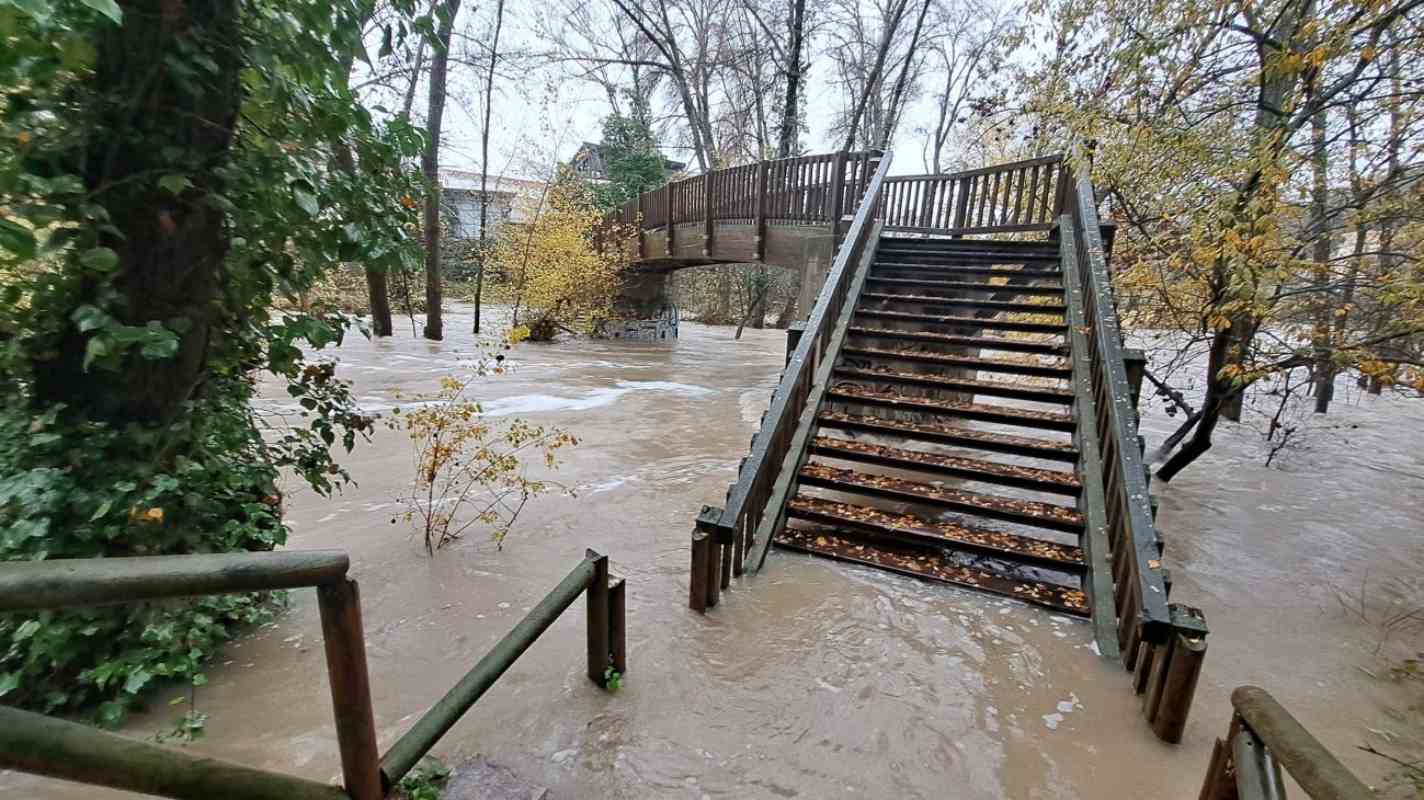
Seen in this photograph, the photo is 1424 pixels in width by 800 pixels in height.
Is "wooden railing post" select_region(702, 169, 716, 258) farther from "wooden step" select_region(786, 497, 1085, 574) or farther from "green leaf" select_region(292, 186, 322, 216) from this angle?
"green leaf" select_region(292, 186, 322, 216)

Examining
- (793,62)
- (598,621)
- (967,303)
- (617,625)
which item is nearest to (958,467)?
(967,303)

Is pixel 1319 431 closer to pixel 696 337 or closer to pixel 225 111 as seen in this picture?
pixel 225 111

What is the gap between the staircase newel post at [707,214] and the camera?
36.4 ft

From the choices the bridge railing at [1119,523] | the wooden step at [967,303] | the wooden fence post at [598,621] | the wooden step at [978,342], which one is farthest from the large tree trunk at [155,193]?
the wooden step at [967,303]

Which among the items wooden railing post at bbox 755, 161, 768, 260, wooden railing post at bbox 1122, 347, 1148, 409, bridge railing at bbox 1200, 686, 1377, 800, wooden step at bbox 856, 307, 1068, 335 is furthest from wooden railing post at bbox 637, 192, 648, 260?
bridge railing at bbox 1200, 686, 1377, 800

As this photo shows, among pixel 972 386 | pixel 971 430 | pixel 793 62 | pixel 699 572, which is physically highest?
pixel 793 62

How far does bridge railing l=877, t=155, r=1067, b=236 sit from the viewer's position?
7.20 m

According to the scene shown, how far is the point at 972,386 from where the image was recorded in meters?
4.87

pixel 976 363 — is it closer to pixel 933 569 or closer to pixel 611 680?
pixel 933 569

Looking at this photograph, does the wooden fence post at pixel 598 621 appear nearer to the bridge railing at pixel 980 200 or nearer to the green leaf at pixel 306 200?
the green leaf at pixel 306 200

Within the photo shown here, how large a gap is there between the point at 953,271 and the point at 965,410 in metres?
2.56

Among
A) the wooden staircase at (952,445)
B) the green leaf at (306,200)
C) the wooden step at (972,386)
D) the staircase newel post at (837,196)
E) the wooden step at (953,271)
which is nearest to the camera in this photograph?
the green leaf at (306,200)

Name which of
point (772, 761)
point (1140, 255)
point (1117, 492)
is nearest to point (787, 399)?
point (1117, 492)

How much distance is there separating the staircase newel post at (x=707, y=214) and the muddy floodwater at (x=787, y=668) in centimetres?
644
